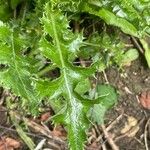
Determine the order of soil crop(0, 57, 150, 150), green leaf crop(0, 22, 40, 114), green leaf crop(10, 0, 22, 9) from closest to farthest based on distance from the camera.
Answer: green leaf crop(0, 22, 40, 114), green leaf crop(10, 0, 22, 9), soil crop(0, 57, 150, 150)

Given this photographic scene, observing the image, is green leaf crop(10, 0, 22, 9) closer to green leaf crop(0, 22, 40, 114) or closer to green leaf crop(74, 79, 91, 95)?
green leaf crop(0, 22, 40, 114)

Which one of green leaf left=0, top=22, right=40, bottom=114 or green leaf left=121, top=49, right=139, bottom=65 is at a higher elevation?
green leaf left=0, top=22, right=40, bottom=114

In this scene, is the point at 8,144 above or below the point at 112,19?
below

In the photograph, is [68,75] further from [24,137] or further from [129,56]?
[129,56]

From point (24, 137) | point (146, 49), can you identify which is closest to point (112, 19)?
point (146, 49)

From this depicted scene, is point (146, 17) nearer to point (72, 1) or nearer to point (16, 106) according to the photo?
point (72, 1)

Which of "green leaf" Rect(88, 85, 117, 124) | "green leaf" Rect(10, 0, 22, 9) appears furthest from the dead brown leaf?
"green leaf" Rect(10, 0, 22, 9)
